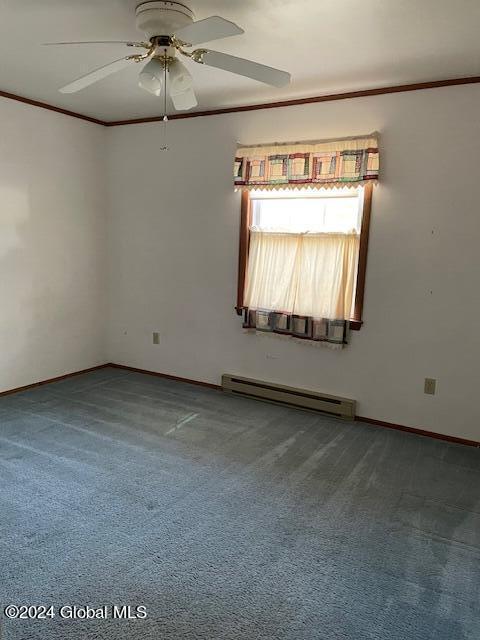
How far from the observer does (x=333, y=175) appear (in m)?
3.59

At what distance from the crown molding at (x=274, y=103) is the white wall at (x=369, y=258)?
4cm

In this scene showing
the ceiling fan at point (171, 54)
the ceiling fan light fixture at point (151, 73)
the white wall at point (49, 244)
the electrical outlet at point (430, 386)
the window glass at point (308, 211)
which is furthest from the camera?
the white wall at point (49, 244)

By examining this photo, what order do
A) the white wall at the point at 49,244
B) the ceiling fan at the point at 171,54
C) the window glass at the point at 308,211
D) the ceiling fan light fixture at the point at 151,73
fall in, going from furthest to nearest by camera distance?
the white wall at the point at 49,244, the window glass at the point at 308,211, the ceiling fan light fixture at the point at 151,73, the ceiling fan at the point at 171,54

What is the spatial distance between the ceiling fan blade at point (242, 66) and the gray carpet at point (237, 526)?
219 cm

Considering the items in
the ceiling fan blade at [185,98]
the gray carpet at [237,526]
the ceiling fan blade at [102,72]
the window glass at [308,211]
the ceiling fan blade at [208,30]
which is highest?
the ceiling fan blade at [208,30]

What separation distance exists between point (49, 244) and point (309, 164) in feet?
8.15

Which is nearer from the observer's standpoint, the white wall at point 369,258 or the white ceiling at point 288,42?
the white ceiling at point 288,42

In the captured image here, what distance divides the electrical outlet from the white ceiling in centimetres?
209

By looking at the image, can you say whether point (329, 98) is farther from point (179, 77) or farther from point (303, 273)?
point (179, 77)

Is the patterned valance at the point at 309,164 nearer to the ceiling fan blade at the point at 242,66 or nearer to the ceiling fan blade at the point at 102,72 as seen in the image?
the ceiling fan blade at the point at 242,66

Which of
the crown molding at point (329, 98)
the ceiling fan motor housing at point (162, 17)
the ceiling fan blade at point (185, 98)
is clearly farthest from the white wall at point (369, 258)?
the ceiling fan motor housing at point (162, 17)

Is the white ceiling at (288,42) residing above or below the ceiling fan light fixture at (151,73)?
above

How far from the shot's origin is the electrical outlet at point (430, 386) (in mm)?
3436

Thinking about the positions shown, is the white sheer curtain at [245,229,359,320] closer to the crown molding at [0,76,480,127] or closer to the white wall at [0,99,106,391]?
the crown molding at [0,76,480,127]
